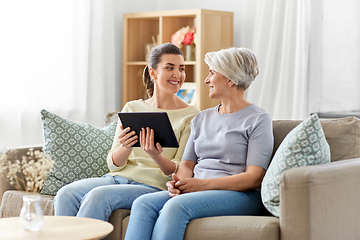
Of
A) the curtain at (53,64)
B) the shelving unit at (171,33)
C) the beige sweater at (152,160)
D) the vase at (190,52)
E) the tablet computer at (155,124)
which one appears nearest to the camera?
the tablet computer at (155,124)

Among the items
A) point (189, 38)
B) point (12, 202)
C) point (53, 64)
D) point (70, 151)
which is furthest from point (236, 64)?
point (53, 64)

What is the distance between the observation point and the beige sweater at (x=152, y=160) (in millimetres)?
2189

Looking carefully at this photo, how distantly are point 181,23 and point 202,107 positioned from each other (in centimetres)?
77

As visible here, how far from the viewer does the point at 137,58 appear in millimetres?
4234

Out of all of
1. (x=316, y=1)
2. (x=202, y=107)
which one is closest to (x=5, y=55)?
(x=202, y=107)

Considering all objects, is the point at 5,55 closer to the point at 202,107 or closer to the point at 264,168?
the point at 202,107

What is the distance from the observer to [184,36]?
12.6 feet

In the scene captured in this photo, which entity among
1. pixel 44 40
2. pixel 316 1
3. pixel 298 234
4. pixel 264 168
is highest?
pixel 316 1

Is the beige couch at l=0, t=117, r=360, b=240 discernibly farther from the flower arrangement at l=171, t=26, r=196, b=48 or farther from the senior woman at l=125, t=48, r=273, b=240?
the flower arrangement at l=171, t=26, r=196, b=48

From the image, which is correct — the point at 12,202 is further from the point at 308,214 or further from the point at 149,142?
the point at 308,214

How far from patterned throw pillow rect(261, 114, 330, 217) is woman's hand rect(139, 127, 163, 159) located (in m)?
0.49

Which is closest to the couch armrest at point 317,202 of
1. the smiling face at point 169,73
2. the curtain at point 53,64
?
the smiling face at point 169,73

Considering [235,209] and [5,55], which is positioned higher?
[5,55]

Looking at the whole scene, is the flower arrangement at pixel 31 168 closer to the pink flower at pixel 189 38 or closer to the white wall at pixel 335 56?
the pink flower at pixel 189 38
